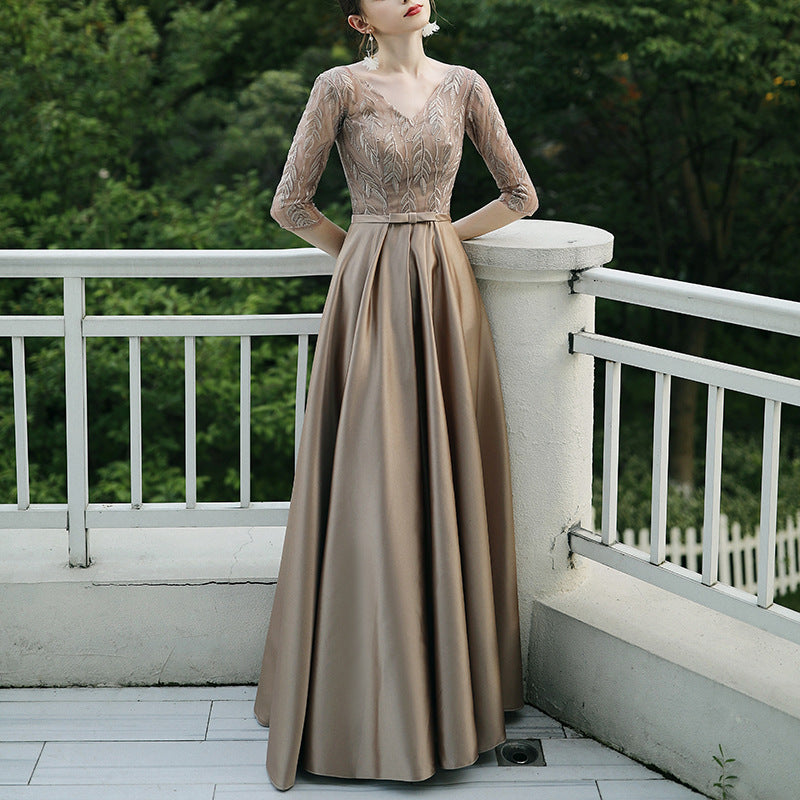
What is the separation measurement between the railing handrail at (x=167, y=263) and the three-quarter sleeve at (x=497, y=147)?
42 centimetres

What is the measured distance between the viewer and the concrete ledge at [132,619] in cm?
283

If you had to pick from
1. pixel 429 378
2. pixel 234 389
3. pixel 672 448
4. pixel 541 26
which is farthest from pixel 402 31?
pixel 672 448

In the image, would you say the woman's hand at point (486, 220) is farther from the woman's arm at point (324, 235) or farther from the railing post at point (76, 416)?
the railing post at point (76, 416)

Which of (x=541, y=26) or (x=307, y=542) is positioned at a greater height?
(x=541, y=26)

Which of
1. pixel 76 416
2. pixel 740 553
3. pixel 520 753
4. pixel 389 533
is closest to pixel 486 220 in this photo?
pixel 389 533

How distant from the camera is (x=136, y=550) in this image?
9.76 ft

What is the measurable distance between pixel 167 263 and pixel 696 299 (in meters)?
1.16

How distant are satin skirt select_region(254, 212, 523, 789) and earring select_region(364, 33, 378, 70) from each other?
0.96ft

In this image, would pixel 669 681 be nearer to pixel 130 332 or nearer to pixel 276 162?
pixel 130 332

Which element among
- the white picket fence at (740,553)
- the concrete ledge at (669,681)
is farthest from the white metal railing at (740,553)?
the concrete ledge at (669,681)

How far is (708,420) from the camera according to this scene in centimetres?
234

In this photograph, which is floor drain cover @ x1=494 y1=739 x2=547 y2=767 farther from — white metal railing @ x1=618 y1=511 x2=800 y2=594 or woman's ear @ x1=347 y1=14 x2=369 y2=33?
white metal railing @ x1=618 y1=511 x2=800 y2=594

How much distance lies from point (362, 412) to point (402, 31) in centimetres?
74

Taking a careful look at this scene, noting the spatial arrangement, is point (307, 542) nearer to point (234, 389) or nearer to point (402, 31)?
point (402, 31)
